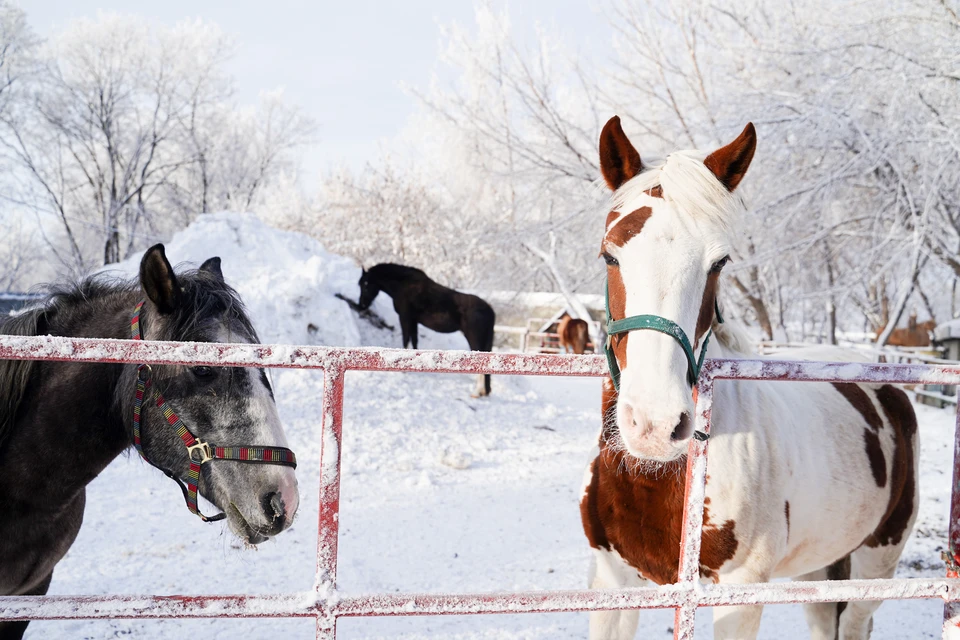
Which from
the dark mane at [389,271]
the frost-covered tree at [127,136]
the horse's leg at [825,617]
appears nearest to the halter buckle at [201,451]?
the horse's leg at [825,617]

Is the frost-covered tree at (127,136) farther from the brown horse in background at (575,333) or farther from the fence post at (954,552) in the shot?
the fence post at (954,552)

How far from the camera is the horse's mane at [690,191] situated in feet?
5.32

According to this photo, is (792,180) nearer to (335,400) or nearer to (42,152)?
(335,400)

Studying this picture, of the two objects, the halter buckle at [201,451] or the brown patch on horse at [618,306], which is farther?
the halter buckle at [201,451]

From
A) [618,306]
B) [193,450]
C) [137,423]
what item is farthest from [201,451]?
[618,306]

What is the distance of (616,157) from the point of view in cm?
190

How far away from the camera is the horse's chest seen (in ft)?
5.98

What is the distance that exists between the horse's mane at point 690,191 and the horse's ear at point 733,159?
36 mm

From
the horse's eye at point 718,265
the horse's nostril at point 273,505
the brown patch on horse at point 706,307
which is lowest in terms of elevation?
the horse's nostril at point 273,505

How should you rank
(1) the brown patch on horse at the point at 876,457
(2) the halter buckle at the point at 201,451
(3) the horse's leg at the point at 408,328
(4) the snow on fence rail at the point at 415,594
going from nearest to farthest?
(4) the snow on fence rail at the point at 415,594, (2) the halter buckle at the point at 201,451, (1) the brown patch on horse at the point at 876,457, (3) the horse's leg at the point at 408,328

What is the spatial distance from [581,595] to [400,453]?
230 inches

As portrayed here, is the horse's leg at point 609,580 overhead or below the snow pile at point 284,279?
below

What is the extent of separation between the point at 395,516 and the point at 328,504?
412 centimetres

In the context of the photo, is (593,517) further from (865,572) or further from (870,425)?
(865,572)
